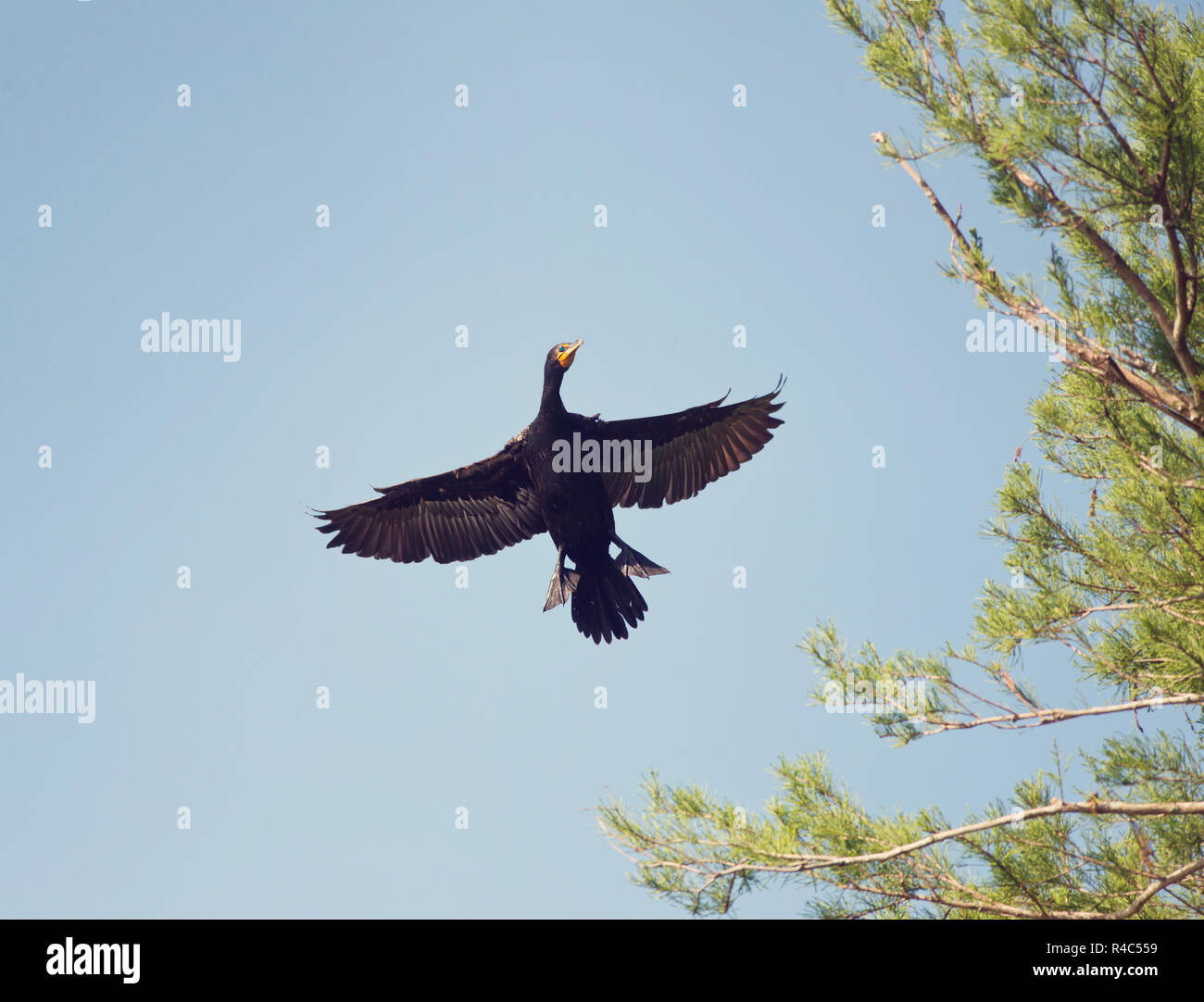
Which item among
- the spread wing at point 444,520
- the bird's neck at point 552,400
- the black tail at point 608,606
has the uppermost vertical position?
the bird's neck at point 552,400

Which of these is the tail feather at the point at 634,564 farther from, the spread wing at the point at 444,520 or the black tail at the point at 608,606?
the spread wing at the point at 444,520

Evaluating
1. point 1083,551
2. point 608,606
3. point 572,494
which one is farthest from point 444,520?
point 1083,551

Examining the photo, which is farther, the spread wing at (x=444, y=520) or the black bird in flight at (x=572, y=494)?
the spread wing at (x=444, y=520)

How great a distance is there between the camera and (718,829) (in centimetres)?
430

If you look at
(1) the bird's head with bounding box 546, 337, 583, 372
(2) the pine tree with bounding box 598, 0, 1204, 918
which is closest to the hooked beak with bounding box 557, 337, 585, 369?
(1) the bird's head with bounding box 546, 337, 583, 372

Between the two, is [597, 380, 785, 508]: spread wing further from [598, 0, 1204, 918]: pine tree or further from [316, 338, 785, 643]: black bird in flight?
[598, 0, 1204, 918]: pine tree

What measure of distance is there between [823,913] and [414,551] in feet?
12.2

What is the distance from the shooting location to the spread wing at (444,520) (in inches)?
274

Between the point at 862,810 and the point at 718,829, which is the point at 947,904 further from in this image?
the point at 718,829

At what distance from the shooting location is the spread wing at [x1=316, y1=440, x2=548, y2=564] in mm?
6969

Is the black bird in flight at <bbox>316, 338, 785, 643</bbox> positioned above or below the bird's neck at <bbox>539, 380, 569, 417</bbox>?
below

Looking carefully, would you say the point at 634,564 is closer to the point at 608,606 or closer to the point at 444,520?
the point at 608,606

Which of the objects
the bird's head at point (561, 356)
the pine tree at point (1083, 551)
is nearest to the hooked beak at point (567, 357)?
the bird's head at point (561, 356)

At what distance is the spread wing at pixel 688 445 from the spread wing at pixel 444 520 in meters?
0.65
